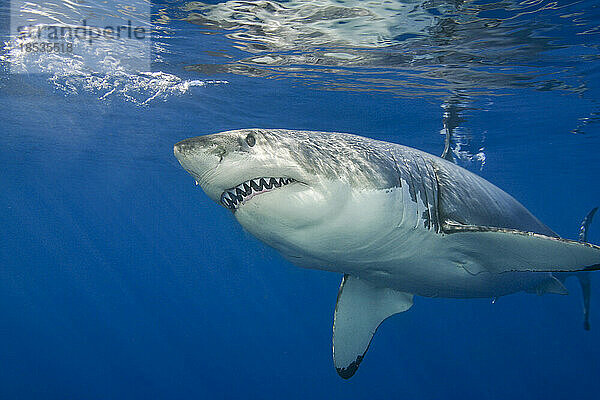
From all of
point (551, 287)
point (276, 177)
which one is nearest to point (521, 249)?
point (276, 177)

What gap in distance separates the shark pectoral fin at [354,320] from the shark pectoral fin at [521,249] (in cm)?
142

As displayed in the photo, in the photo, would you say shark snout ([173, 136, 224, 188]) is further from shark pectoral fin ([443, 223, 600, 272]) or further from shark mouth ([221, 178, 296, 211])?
shark pectoral fin ([443, 223, 600, 272])

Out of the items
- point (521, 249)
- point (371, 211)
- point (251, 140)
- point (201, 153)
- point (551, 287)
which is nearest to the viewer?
point (201, 153)

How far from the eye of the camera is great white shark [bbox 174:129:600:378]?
2.53 meters

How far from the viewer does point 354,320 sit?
4520mm

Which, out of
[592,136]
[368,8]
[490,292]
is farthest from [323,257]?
[592,136]

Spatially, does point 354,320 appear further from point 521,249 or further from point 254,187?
point 254,187

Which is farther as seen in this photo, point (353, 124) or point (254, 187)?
point (353, 124)

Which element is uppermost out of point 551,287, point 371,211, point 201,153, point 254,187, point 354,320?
point 201,153

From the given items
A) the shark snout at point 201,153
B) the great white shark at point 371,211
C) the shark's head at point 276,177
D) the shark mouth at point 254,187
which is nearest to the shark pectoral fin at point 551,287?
the great white shark at point 371,211

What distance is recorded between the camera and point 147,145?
2477 cm

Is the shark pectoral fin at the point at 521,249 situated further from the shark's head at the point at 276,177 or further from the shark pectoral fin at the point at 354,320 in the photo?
the shark pectoral fin at the point at 354,320

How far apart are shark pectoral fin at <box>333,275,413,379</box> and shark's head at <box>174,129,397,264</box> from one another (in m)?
1.88

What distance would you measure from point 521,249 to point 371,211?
1.20 m
